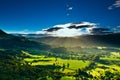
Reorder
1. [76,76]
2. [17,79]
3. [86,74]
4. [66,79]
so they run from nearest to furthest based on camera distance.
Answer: [17,79] < [66,79] < [76,76] < [86,74]

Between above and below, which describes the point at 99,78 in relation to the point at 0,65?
below

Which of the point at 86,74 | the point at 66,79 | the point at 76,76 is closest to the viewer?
the point at 66,79

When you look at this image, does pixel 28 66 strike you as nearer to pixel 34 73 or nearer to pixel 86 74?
pixel 34 73

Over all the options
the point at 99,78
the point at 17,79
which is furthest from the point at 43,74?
the point at 99,78

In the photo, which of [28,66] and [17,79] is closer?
[17,79]

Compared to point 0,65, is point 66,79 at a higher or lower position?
lower

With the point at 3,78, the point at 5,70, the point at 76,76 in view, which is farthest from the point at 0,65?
the point at 76,76

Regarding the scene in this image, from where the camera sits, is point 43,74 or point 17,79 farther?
point 43,74

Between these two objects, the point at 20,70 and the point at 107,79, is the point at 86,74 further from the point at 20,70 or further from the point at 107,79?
the point at 20,70

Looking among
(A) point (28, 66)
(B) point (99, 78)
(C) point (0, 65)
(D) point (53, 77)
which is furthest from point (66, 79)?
(C) point (0, 65)
